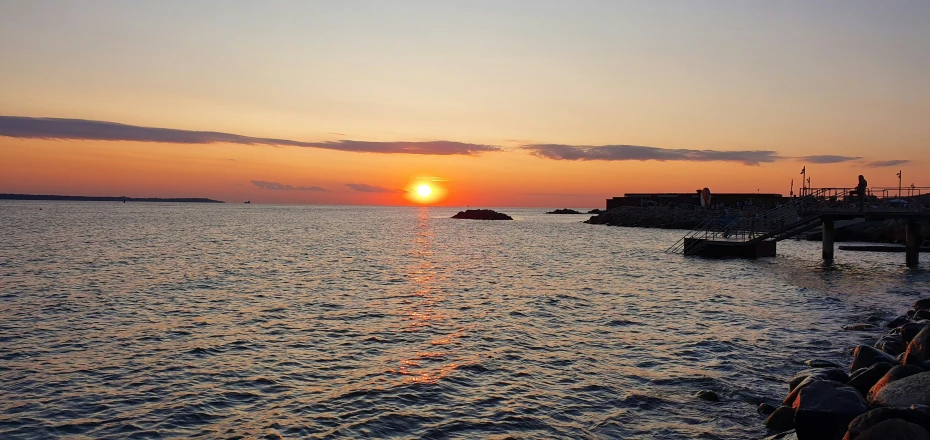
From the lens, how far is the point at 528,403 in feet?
45.3

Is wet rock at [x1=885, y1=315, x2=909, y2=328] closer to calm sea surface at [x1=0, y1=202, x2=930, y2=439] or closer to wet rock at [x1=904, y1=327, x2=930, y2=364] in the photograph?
calm sea surface at [x1=0, y1=202, x2=930, y2=439]

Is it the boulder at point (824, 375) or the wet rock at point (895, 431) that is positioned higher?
the wet rock at point (895, 431)

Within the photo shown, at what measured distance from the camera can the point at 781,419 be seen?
11953 mm

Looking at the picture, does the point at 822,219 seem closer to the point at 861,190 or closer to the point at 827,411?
the point at 861,190

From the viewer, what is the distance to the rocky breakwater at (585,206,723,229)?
108062 millimetres

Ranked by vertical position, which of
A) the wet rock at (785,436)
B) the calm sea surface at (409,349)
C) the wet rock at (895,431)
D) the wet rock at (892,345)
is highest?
the wet rock at (895,431)

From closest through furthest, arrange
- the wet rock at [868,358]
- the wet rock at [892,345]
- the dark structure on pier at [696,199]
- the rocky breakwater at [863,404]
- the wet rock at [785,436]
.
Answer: the rocky breakwater at [863,404]
the wet rock at [785,436]
the wet rock at [868,358]
the wet rock at [892,345]
the dark structure on pier at [696,199]

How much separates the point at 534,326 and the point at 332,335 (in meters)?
7.41

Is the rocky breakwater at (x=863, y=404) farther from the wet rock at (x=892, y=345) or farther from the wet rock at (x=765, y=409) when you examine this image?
the wet rock at (x=892, y=345)

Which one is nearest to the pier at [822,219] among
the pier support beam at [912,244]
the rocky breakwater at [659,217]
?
the pier support beam at [912,244]

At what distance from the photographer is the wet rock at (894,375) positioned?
1177cm

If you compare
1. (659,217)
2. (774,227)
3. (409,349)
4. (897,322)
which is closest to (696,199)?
(659,217)

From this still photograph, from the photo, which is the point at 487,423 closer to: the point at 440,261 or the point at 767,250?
the point at 440,261

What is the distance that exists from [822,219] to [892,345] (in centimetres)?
3342
